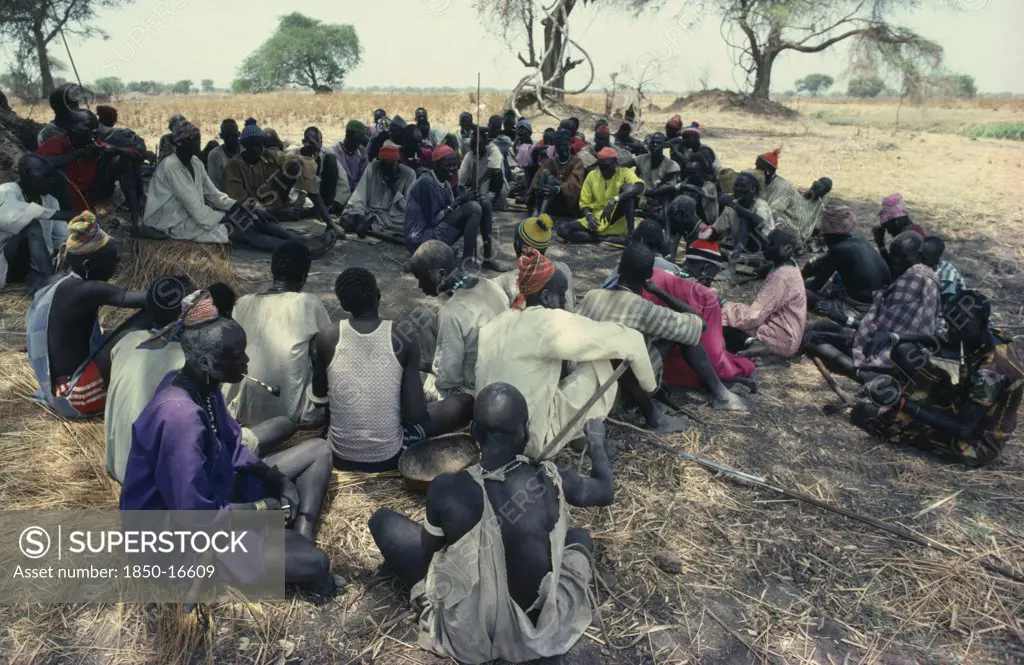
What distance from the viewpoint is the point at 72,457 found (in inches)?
141

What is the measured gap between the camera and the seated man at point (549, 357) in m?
3.62

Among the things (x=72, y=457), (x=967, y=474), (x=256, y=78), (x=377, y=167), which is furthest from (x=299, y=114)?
(x=256, y=78)

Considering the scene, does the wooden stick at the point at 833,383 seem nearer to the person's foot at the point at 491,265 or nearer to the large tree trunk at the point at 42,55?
the person's foot at the point at 491,265

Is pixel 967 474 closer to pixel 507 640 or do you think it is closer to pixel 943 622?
pixel 943 622

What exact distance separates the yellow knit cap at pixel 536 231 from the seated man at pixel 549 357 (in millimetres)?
1857

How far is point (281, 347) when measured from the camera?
3.75 meters

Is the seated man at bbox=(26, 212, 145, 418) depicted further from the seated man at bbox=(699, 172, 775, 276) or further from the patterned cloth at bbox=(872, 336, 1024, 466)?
the seated man at bbox=(699, 172, 775, 276)

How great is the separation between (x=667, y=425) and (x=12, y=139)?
8.62m

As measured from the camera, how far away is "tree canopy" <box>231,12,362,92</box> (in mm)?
54375

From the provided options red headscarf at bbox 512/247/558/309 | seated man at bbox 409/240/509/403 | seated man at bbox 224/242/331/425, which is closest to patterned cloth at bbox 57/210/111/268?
seated man at bbox 224/242/331/425

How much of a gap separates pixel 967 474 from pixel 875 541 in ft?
3.56

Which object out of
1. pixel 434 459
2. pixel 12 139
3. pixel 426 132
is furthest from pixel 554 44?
pixel 434 459

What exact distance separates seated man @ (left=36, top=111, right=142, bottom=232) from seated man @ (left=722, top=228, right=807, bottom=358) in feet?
20.3

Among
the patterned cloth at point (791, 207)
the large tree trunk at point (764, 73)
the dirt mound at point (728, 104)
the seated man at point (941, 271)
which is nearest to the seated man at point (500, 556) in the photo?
the seated man at point (941, 271)
